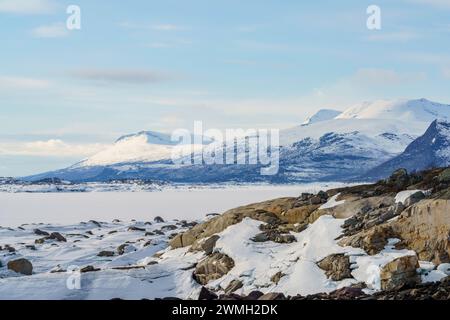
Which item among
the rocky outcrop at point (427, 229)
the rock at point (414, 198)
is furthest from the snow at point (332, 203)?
the rocky outcrop at point (427, 229)

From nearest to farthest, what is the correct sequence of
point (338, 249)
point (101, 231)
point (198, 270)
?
point (338, 249)
point (198, 270)
point (101, 231)

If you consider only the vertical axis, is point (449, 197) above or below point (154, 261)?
above

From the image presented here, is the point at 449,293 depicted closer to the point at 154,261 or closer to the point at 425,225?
the point at 425,225

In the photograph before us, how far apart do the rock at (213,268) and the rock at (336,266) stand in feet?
14.9

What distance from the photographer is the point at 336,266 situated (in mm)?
24781

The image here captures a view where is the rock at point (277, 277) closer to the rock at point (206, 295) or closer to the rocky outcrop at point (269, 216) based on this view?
the rock at point (206, 295)

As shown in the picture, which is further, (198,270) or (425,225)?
(198,270)

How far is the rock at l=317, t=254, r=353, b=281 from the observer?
24.2m

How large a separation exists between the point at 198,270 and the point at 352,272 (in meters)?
7.66

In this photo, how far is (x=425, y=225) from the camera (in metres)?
25.3

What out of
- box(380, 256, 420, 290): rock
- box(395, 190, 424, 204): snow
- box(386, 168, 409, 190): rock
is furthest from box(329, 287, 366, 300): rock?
box(386, 168, 409, 190): rock

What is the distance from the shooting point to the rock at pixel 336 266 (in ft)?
79.5
